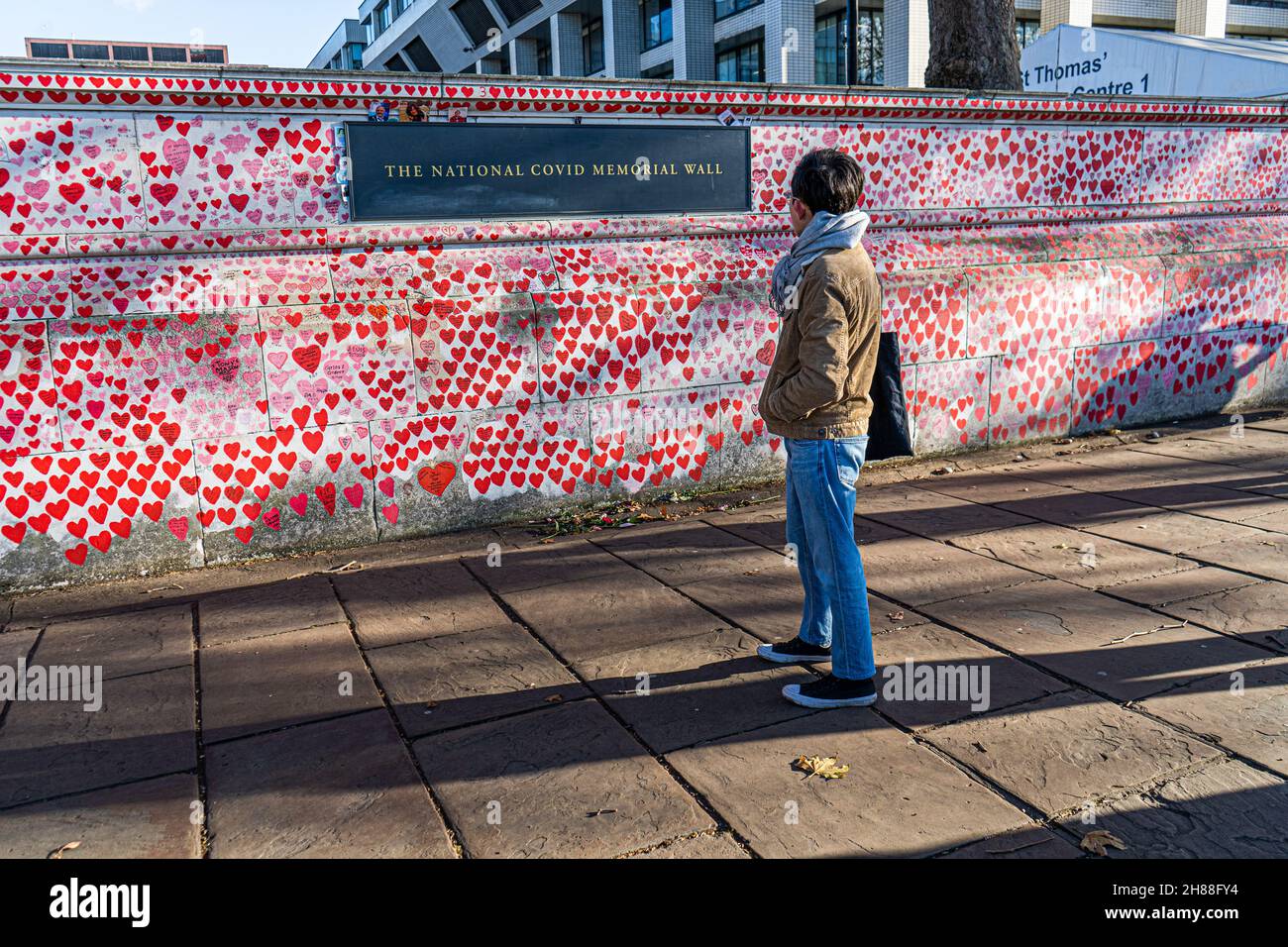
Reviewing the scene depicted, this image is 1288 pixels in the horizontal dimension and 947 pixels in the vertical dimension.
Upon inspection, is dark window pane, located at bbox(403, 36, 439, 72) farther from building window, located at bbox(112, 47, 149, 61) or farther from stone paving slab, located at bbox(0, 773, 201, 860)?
stone paving slab, located at bbox(0, 773, 201, 860)

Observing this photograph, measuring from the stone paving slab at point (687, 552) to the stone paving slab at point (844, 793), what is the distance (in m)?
1.87

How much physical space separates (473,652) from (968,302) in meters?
5.25

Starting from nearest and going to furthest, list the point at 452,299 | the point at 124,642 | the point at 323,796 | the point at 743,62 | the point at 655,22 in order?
the point at 323,796
the point at 124,642
the point at 452,299
the point at 743,62
the point at 655,22

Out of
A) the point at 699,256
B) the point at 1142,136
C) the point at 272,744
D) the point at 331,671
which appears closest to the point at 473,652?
the point at 331,671

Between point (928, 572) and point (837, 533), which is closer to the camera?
point (837, 533)

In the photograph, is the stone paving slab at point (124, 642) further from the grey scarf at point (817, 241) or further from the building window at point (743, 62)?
the building window at point (743, 62)

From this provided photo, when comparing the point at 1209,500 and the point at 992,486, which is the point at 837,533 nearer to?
the point at 992,486

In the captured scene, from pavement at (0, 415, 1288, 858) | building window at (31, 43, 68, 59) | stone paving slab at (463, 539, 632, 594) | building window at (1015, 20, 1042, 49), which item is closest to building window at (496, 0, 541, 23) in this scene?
building window at (1015, 20, 1042, 49)

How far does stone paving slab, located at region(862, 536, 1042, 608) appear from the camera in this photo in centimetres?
512

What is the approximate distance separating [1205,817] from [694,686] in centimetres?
186

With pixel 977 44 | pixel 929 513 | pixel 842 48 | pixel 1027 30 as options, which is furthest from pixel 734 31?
pixel 929 513

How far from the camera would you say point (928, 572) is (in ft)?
17.8

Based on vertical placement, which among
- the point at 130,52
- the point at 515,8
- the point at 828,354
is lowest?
the point at 828,354

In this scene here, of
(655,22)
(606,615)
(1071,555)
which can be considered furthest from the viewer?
(655,22)
